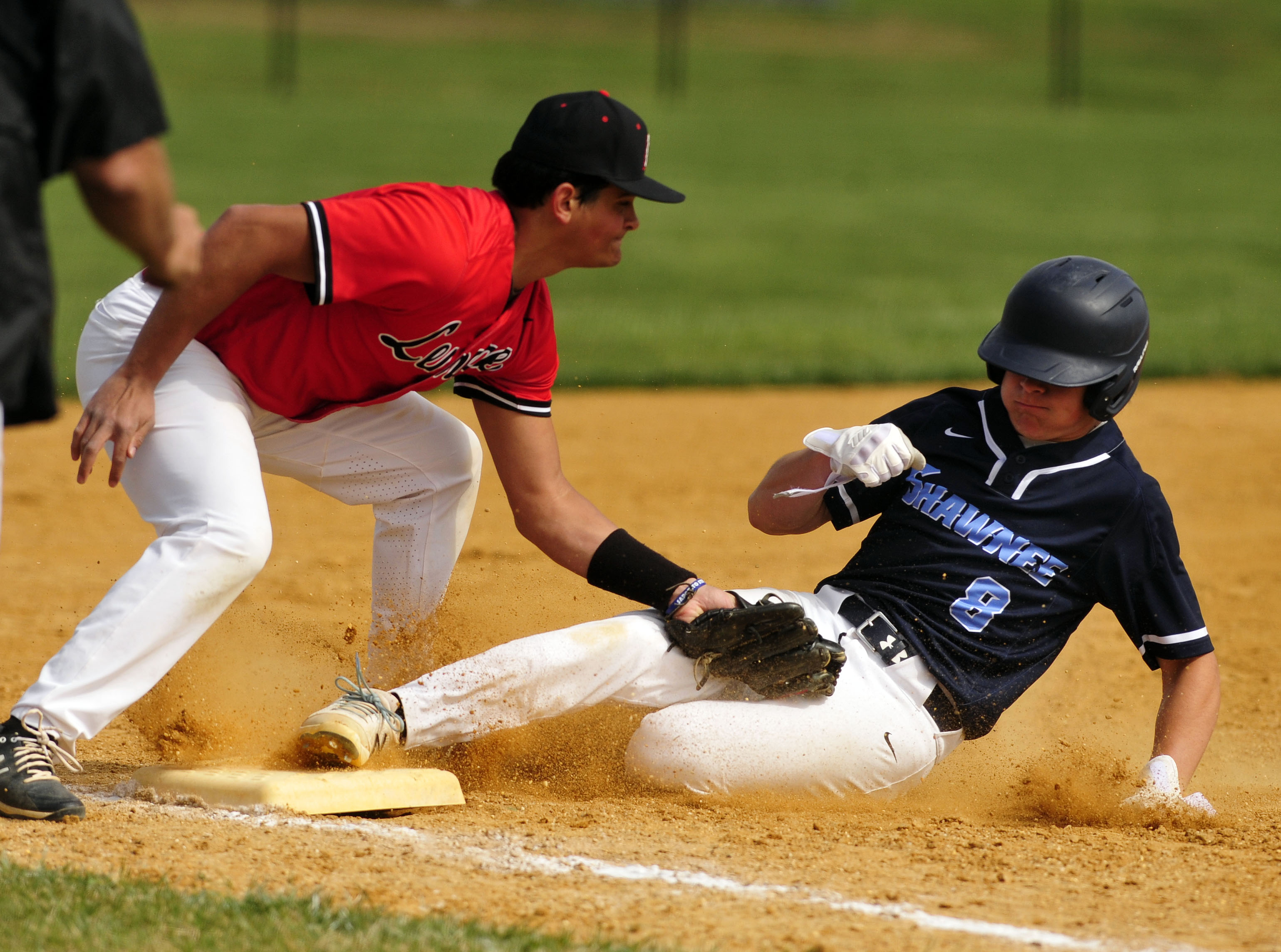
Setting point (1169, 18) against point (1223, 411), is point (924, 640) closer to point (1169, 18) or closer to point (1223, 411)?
point (1223, 411)

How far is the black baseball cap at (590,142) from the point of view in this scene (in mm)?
3568

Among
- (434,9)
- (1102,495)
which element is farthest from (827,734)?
(434,9)

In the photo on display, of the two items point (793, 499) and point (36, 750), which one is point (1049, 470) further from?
point (36, 750)

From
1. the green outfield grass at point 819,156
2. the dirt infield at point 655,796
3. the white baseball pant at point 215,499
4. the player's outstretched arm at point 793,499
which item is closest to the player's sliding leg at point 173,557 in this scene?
the white baseball pant at point 215,499

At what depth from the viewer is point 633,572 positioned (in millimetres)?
3795

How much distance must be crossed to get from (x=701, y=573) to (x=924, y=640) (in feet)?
6.88

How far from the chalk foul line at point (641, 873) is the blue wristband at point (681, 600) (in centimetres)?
79

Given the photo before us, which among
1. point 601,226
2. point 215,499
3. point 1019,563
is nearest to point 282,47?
point 601,226

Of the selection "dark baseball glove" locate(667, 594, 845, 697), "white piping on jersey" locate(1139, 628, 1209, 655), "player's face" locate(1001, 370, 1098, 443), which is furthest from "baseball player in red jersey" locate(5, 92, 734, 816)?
"white piping on jersey" locate(1139, 628, 1209, 655)

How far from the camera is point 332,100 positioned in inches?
972

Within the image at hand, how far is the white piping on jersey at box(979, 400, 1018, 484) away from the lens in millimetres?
3662

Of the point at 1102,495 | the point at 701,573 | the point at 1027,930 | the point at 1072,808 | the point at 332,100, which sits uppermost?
the point at 1102,495

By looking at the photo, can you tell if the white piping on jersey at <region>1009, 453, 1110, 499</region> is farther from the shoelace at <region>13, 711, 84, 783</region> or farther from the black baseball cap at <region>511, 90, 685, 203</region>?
the shoelace at <region>13, 711, 84, 783</region>

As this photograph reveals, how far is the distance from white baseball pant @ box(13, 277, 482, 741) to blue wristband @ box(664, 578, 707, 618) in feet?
2.51
